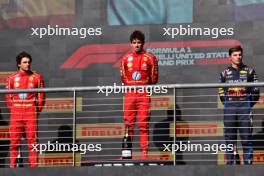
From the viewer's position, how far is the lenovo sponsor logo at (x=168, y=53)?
51.7ft

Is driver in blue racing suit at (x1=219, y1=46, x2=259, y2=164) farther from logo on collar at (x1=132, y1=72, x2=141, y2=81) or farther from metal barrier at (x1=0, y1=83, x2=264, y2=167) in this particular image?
metal barrier at (x1=0, y1=83, x2=264, y2=167)

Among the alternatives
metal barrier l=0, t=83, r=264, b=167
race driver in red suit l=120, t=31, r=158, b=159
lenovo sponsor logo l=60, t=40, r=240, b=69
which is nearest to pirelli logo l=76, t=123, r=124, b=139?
metal barrier l=0, t=83, r=264, b=167

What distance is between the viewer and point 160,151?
50.8ft

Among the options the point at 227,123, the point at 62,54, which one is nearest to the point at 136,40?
the point at 227,123

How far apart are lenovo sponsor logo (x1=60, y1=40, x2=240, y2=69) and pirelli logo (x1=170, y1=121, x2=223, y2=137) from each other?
1.08m

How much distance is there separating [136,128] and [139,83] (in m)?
2.01

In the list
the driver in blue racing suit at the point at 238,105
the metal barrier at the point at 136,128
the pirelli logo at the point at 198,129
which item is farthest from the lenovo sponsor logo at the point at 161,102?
the driver in blue racing suit at the point at 238,105

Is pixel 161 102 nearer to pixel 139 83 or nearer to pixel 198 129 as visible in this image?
pixel 198 129

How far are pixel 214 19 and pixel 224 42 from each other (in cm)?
45

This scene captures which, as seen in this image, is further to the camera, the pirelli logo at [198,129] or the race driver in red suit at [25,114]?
the pirelli logo at [198,129]

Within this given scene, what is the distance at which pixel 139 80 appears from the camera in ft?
45.3

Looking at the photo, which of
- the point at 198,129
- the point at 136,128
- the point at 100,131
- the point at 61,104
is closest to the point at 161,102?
the point at 136,128

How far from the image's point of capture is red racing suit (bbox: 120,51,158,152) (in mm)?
13359

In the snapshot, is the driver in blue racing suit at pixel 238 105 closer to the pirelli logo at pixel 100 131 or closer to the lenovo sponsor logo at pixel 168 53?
the lenovo sponsor logo at pixel 168 53
